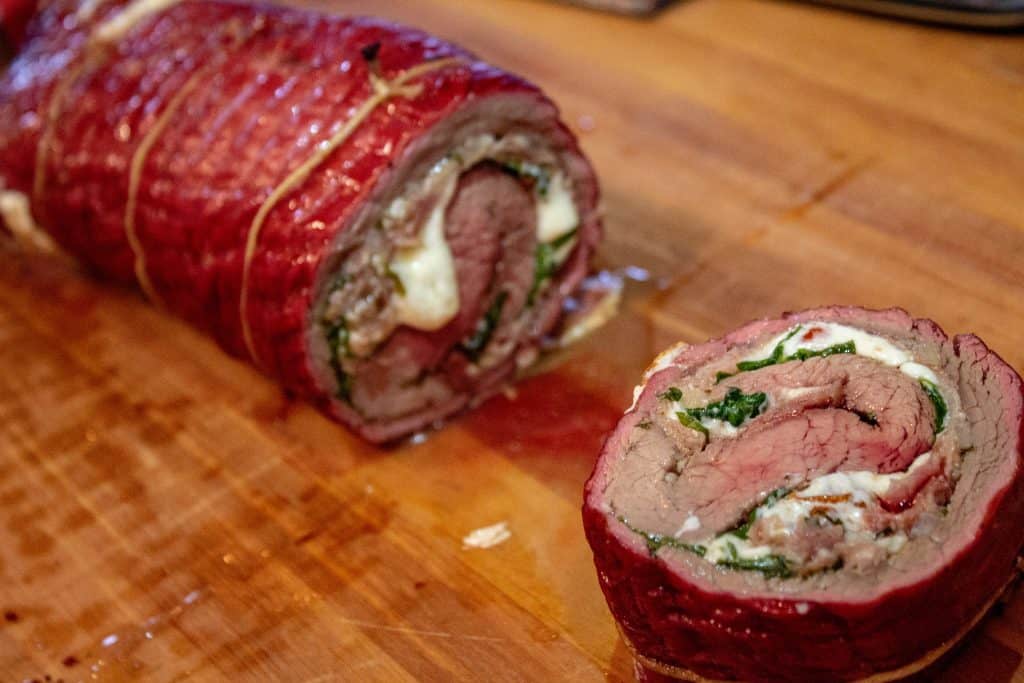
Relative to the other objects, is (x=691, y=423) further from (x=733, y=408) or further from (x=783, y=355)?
(x=783, y=355)

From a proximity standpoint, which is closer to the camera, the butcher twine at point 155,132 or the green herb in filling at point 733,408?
the green herb in filling at point 733,408

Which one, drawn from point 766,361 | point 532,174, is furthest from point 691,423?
point 532,174

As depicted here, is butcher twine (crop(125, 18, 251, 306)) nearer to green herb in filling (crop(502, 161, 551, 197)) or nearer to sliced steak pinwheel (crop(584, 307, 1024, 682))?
green herb in filling (crop(502, 161, 551, 197))

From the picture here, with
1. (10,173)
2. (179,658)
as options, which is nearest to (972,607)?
(179,658)

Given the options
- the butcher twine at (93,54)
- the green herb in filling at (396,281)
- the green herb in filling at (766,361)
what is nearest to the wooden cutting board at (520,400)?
the green herb in filling at (396,281)

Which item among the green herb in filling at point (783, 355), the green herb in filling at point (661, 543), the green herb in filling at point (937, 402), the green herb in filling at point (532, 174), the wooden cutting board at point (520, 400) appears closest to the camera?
the green herb in filling at point (661, 543)

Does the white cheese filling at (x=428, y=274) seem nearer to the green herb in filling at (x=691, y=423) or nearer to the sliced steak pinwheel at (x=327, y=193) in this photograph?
the sliced steak pinwheel at (x=327, y=193)

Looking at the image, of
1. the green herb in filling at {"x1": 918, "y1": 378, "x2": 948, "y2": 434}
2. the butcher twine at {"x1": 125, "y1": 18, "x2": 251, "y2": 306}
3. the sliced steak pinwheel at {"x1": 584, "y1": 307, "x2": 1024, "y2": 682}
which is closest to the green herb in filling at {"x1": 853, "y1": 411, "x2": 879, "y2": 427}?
the sliced steak pinwheel at {"x1": 584, "y1": 307, "x2": 1024, "y2": 682}
